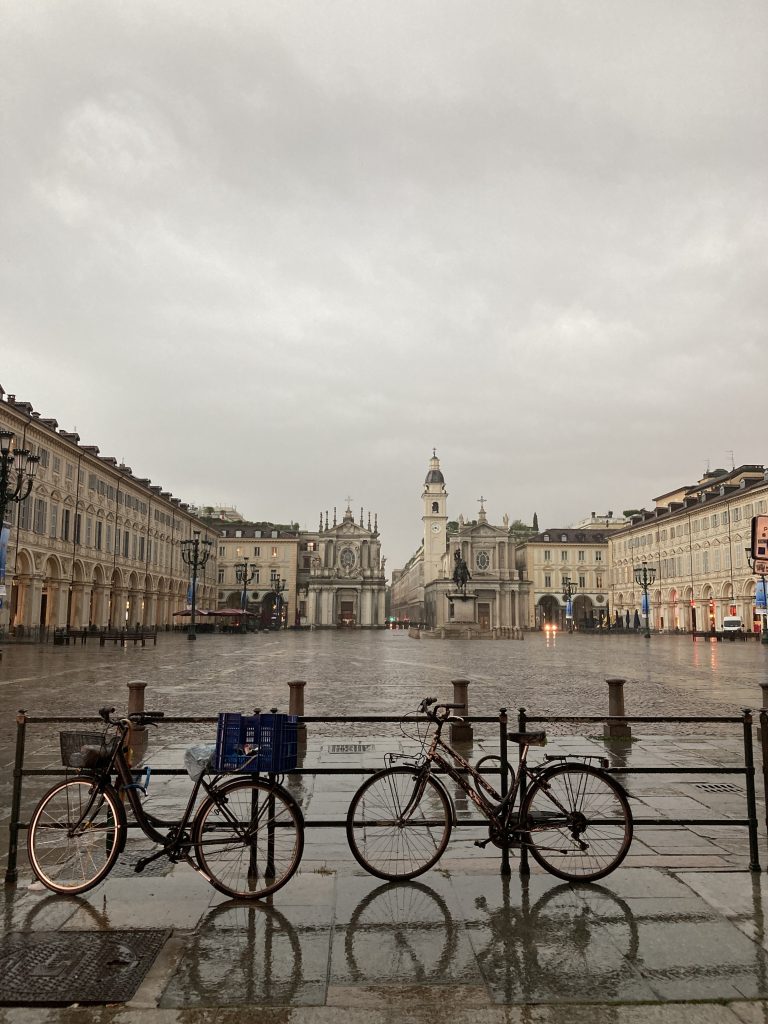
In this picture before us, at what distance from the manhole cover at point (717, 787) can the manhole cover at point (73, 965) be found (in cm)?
628

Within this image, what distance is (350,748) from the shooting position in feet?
35.4

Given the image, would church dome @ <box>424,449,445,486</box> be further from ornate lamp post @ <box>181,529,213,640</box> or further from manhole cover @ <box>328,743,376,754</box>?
→ manhole cover @ <box>328,743,376,754</box>

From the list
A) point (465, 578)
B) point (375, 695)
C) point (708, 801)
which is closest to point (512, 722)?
point (708, 801)

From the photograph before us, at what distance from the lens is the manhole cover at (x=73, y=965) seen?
3.86 metres

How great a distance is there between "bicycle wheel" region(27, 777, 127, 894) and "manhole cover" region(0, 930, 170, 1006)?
0.73 metres

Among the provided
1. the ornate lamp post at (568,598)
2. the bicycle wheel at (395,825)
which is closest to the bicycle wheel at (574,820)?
the bicycle wheel at (395,825)

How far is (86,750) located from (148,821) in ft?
2.17

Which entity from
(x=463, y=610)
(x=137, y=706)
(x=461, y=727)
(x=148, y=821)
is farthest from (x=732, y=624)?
(x=148, y=821)

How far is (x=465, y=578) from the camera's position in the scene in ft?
207

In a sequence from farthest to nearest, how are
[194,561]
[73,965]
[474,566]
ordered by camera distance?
[474,566]
[194,561]
[73,965]

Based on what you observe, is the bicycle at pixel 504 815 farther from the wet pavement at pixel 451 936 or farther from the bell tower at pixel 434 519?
the bell tower at pixel 434 519

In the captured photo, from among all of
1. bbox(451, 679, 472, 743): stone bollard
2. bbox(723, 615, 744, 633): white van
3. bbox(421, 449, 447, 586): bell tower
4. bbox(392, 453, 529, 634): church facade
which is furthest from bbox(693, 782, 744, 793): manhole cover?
bbox(421, 449, 447, 586): bell tower

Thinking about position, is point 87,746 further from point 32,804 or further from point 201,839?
point 32,804

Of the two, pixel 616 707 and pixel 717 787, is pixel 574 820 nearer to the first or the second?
pixel 717 787
